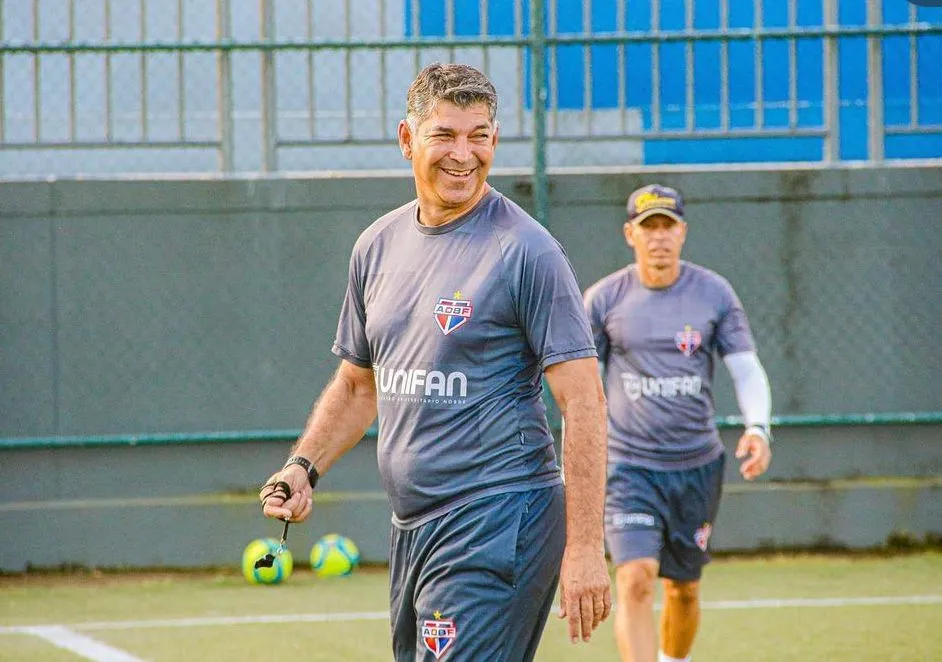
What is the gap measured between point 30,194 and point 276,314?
1.79 meters

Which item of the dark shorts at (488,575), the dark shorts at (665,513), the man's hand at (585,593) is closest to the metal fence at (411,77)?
the dark shorts at (665,513)

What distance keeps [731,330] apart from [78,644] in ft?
12.2

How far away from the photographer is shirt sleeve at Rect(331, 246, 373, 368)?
409cm

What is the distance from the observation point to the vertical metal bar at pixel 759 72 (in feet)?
32.2

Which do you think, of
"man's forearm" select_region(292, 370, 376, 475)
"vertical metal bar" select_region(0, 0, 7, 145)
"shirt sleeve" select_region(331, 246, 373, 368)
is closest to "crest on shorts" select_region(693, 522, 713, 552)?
"man's forearm" select_region(292, 370, 376, 475)

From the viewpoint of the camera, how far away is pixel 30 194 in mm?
9391

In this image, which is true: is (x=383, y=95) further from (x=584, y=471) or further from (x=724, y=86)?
(x=584, y=471)

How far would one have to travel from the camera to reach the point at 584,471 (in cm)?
353

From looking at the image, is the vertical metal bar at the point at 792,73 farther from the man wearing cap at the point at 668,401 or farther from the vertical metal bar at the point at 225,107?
the vertical metal bar at the point at 225,107

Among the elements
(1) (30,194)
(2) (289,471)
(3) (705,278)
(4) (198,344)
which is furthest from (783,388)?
(2) (289,471)

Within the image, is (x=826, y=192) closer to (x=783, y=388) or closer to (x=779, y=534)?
(x=783, y=388)

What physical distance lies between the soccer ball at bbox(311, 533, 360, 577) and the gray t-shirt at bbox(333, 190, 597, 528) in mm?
5228

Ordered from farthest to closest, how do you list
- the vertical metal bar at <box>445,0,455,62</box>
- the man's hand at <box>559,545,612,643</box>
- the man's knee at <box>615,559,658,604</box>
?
the vertical metal bar at <box>445,0,455,62</box>
the man's knee at <box>615,559,658,604</box>
the man's hand at <box>559,545,612,643</box>

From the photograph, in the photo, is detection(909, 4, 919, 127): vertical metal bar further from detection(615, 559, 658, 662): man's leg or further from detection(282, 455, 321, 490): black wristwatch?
detection(282, 455, 321, 490): black wristwatch
